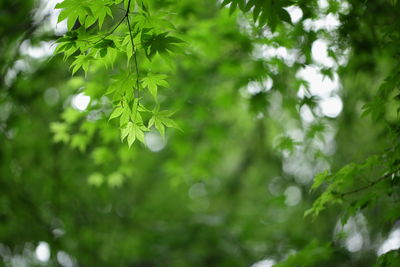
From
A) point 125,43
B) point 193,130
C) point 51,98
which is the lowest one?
point 193,130

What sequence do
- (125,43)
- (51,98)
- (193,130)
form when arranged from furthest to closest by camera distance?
1. (51,98)
2. (193,130)
3. (125,43)

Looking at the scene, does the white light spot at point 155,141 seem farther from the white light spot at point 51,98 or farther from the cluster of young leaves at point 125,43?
the cluster of young leaves at point 125,43

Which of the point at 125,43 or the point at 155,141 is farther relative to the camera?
the point at 155,141

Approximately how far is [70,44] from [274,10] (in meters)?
1.13

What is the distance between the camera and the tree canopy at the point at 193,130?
189cm

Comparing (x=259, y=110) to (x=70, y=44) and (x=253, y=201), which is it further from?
(x=253, y=201)

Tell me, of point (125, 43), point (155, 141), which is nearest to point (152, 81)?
point (125, 43)

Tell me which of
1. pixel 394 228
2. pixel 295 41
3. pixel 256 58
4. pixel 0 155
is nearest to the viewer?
pixel 295 41

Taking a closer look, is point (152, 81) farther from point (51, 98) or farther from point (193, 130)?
point (51, 98)

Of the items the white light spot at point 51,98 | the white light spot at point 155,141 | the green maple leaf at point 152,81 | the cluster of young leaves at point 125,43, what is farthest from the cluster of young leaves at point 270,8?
the white light spot at point 155,141

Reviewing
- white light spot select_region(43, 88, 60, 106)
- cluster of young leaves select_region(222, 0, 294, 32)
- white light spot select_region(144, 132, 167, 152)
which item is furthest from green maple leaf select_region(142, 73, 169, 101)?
white light spot select_region(144, 132, 167, 152)

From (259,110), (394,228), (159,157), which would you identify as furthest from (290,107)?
(159,157)

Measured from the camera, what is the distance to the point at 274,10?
1.82 meters

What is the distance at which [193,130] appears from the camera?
13.9 ft
